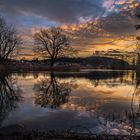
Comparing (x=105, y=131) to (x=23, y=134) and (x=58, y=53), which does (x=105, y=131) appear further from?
(x=58, y=53)

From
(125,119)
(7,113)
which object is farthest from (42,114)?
(125,119)

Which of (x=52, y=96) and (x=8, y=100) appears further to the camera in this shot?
(x=52, y=96)

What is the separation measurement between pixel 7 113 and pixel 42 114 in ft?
4.98

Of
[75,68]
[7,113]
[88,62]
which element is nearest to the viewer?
[7,113]

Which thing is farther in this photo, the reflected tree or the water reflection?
the reflected tree

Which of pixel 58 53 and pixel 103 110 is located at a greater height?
pixel 58 53

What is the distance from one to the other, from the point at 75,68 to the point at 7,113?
186 ft

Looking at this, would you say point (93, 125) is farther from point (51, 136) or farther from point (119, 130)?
point (51, 136)

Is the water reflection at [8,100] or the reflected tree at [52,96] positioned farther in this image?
the reflected tree at [52,96]

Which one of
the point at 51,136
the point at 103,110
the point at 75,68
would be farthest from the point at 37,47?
the point at 51,136

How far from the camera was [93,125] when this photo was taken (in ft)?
29.0

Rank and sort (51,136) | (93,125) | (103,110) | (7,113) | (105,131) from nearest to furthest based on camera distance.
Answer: (51,136), (105,131), (93,125), (7,113), (103,110)

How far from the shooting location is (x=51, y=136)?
709cm

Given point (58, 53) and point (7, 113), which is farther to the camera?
point (58, 53)
